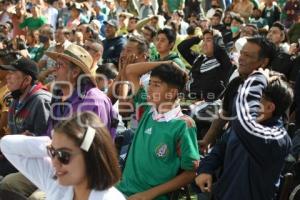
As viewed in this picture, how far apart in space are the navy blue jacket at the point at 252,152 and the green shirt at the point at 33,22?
378 inches

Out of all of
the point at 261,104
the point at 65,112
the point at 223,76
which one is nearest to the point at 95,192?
the point at 261,104

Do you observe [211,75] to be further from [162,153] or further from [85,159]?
[85,159]

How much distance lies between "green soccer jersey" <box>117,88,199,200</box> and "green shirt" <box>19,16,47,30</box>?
8985 mm

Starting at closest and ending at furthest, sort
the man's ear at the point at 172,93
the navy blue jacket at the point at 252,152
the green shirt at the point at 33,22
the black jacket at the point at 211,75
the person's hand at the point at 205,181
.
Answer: the navy blue jacket at the point at 252,152 → the person's hand at the point at 205,181 → the man's ear at the point at 172,93 → the black jacket at the point at 211,75 → the green shirt at the point at 33,22

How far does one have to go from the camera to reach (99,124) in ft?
9.50

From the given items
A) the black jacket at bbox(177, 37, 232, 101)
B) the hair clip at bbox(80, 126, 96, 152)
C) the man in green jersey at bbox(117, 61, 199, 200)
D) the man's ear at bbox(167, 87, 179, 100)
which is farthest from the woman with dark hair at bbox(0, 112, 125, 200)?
the black jacket at bbox(177, 37, 232, 101)

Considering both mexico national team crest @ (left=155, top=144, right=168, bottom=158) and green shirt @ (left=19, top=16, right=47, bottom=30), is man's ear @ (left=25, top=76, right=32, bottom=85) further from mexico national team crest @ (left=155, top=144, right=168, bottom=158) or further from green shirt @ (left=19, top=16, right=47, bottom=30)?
green shirt @ (left=19, top=16, right=47, bottom=30)

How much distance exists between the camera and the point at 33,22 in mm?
12805

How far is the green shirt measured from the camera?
12670 millimetres

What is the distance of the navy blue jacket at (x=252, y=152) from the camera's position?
3.31 meters

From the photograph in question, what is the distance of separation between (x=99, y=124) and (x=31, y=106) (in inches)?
91.3

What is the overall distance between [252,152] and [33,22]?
1020cm

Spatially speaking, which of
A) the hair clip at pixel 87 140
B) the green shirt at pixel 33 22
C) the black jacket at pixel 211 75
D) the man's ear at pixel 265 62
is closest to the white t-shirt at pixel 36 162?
the hair clip at pixel 87 140

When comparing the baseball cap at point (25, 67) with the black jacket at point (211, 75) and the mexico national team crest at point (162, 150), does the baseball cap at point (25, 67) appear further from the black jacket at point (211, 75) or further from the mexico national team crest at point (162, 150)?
the black jacket at point (211, 75)
